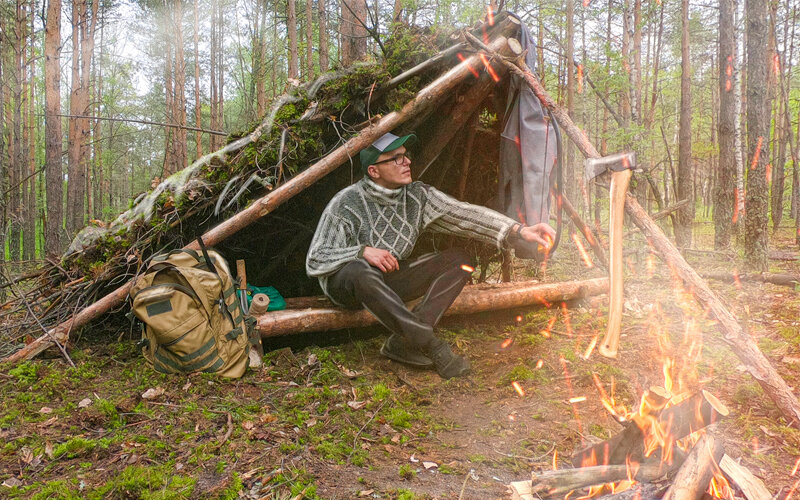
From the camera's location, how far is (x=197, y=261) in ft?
11.4

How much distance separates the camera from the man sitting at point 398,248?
136 inches

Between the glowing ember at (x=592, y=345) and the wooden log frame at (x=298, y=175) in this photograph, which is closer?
the wooden log frame at (x=298, y=175)

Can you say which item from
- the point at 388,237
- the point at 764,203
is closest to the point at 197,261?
the point at 388,237

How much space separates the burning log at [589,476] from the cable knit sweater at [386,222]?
2.02 m

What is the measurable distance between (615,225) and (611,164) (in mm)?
386

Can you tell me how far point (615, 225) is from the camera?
261 centimetres

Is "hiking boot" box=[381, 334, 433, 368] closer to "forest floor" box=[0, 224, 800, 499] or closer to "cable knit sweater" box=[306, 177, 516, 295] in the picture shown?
"forest floor" box=[0, 224, 800, 499]

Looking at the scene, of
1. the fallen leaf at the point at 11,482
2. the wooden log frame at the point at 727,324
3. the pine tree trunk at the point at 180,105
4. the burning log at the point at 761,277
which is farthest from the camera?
the pine tree trunk at the point at 180,105

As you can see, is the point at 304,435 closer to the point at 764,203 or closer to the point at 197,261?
the point at 197,261

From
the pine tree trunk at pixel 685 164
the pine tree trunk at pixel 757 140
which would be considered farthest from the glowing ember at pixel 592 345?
the pine tree trunk at pixel 685 164

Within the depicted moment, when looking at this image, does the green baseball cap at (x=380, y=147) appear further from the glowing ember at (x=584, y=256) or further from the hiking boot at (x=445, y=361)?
the glowing ember at (x=584, y=256)

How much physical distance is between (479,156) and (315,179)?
6.51 ft

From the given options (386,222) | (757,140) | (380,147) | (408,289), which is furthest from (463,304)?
(757,140)

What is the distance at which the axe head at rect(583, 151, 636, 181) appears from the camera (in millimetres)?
2662
